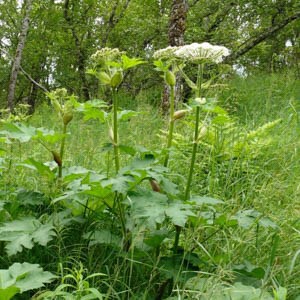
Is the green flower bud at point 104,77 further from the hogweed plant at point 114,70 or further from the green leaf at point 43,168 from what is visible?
the green leaf at point 43,168

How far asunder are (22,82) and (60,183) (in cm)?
1286

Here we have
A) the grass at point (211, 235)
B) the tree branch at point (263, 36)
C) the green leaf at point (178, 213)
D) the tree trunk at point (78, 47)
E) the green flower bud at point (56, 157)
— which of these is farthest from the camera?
the tree trunk at point (78, 47)

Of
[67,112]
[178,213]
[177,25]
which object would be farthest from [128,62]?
[177,25]

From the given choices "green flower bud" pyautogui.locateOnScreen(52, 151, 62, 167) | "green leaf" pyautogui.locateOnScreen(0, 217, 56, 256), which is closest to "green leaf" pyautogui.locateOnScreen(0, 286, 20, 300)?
"green leaf" pyautogui.locateOnScreen(0, 217, 56, 256)

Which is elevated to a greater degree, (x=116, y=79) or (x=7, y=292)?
(x=116, y=79)

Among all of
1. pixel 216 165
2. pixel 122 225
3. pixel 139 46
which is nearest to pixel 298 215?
pixel 216 165

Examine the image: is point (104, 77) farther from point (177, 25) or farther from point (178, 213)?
point (177, 25)

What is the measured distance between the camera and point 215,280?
1456 millimetres

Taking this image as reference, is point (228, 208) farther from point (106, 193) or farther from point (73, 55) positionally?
point (73, 55)

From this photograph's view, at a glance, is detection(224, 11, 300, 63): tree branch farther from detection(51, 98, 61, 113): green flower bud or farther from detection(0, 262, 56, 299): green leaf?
detection(0, 262, 56, 299): green leaf

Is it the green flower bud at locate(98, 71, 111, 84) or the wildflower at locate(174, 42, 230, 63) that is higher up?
the wildflower at locate(174, 42, 230, 63)

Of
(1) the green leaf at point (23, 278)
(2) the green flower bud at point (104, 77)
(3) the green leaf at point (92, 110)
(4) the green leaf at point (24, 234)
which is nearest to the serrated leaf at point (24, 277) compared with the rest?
(1) the green leaf at point (23, 278)

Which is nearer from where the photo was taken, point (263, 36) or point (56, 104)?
point (56, 104)

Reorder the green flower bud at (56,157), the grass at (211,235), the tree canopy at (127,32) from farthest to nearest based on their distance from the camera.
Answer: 1. the tree canopy at (127,32)
2. the green flower bud at (56,157)
3. the grass at (211,235)
